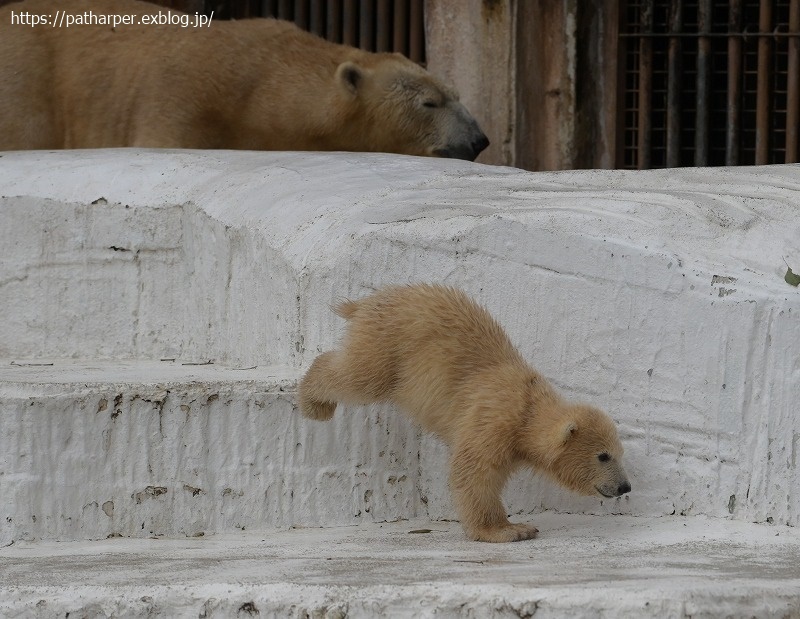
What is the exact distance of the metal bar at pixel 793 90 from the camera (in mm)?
6590

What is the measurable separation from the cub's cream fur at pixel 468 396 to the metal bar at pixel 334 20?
4687mm

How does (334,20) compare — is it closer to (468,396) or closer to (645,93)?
(645,93)

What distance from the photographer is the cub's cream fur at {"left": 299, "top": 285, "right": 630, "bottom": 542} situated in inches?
132

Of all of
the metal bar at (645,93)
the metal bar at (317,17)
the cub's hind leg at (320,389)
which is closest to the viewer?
the cub's hind leg at (320,389)

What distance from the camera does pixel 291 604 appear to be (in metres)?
2.74

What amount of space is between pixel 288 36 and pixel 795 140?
2.74 m

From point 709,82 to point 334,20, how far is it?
2.43 meters

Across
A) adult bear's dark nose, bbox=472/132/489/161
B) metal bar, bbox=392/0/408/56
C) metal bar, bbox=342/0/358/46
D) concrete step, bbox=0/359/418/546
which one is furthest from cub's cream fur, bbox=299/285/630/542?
metal bar, bbox=342/0/358/46

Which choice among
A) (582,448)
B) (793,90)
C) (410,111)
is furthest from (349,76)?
(582,448)

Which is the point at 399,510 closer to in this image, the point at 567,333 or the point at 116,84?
the point at 567,333

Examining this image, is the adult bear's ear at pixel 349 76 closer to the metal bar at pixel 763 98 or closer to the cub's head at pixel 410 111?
the cub's head at pixel 410 111

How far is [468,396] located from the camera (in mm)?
3473

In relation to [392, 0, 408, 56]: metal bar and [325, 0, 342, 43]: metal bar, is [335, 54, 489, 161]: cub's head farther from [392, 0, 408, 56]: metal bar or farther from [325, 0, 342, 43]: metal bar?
[325, 0, 342, 43]: metal bar

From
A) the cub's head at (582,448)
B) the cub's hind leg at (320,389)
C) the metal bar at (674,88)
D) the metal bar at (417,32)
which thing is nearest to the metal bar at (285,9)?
the metal bar at (417,32)
